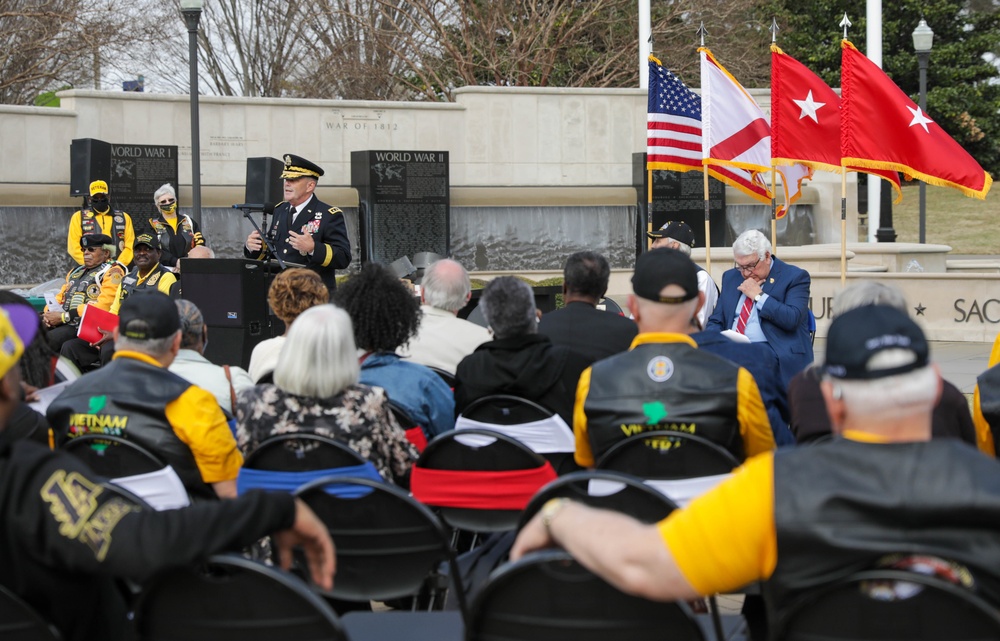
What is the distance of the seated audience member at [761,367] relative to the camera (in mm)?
4848

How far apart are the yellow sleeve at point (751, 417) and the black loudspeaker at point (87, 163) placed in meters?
15.5

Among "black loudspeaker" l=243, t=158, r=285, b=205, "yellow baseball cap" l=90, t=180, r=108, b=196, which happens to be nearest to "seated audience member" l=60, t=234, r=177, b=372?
"black loudspeaker" l=243, t=158, r=285, b=205

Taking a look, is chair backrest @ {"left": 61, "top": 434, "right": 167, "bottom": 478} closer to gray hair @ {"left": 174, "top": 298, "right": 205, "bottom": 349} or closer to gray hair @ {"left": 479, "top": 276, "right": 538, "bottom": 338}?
gray hair @ {"left": 174, "top": 298, "right": 205, "bottom": 349}

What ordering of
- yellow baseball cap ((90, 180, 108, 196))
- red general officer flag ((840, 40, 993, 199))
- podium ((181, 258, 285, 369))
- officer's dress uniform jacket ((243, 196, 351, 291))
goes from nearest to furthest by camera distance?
officer's dress uniform jacket ((243, 196, 351, 291)), podium ((181, 258, 285, 369)), red general officer flag ((840, 40, 993, 199)), yellow baseball cap ((90, 180, 108, 196))

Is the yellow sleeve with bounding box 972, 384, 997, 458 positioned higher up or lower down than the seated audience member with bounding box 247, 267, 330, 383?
lower down

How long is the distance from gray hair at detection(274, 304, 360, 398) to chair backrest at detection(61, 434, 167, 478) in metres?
0.50

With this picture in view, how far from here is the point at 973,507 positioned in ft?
7.18

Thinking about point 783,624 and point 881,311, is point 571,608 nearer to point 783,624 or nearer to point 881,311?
point 783,624

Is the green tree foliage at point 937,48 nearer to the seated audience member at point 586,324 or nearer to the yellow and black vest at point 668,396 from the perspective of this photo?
the seated audience member at point 586,324

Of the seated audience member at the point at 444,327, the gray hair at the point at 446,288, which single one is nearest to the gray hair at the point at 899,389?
the seated audience member at the point at 444,327

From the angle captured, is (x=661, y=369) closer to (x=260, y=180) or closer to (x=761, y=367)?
(x=761, y=367)

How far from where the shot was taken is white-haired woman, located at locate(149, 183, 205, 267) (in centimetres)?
1367

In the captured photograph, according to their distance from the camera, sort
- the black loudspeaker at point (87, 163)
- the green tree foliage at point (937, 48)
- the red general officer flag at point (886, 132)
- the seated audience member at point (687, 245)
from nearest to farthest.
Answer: the seated audience member at point (687, 245) < the red general officer flag at point (886, 132) < the black loudspeaker at point (87, 163) < the green tree foliage at point (937, 48)

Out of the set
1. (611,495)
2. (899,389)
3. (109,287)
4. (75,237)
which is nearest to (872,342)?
(899,389)
